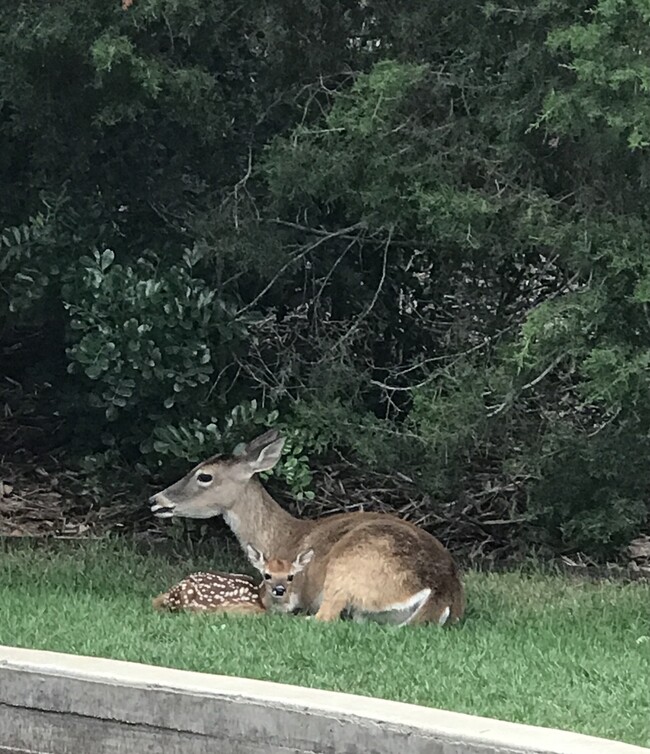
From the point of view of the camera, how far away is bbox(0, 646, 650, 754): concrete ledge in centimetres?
604

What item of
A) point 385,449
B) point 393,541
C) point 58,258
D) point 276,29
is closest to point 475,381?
point 385,449

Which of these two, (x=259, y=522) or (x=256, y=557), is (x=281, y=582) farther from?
(x=259, y=522)

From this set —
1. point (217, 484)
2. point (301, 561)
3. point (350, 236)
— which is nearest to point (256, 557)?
point (301, 561)

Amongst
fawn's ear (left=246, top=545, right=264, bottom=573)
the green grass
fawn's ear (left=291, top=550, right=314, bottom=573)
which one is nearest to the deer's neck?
fawn's ear (left=246, top=545, right=264, bottom=573)

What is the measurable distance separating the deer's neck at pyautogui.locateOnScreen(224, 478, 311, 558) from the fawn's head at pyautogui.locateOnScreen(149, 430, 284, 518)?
6 centimetres

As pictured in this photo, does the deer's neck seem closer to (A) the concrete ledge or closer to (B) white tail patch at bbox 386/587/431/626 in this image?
A: (B) white tail patch at bbox 386/587/431/626

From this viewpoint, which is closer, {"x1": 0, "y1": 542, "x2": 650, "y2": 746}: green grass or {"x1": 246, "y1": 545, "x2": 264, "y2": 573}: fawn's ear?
{"x1": 0, "y1": 542, "x2": 650, "y2": 746}: green grass

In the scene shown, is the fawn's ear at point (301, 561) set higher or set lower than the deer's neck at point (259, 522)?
higher

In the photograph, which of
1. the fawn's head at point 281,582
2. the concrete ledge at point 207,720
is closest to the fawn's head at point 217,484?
the fawn's head at point 281,582

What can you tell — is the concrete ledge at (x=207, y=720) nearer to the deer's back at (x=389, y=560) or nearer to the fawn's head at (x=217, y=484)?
the deer's back at (x=389, y=560)

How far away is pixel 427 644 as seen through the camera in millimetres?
7984

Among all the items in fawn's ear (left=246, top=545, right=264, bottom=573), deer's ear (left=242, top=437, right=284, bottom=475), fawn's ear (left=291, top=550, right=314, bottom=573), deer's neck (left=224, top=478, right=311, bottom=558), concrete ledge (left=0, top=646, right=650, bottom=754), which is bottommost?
deer's neck (left=224, top=478, right=311, bottom=558)

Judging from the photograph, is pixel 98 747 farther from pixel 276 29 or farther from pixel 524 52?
pixel 276 29

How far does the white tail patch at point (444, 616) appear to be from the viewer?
28.2ft
